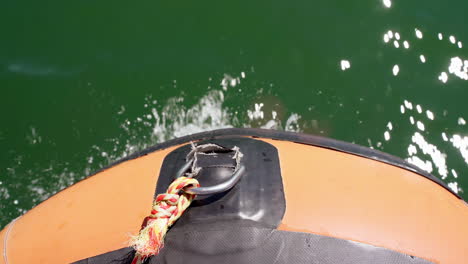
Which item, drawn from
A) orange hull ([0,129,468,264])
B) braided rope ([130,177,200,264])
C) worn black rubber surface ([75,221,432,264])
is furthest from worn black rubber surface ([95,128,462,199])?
braided rope ([130,177,200,264])

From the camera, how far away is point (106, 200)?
1864 mm

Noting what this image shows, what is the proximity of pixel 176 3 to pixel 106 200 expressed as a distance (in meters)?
2.04

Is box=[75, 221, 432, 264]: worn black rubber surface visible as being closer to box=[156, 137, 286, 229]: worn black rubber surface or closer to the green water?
box=[156, 137, 286, 229]: worn black rubber surface

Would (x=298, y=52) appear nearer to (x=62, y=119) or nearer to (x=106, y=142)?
(x=106, y=142)

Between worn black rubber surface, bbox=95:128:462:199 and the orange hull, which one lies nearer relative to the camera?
the orange hull

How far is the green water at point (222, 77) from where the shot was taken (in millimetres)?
3082

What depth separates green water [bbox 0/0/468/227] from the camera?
3.08 metres

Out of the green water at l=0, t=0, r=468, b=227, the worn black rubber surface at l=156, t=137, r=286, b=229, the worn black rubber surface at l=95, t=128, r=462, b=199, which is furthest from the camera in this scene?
the green water at l=0, t=0, r=468, b=227

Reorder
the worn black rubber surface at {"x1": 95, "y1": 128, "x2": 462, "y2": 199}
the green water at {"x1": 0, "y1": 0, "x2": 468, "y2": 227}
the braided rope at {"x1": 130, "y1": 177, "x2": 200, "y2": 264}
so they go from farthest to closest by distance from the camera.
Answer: the green water at {"x1": 0, "y1": 0, "x2": 468, "y2": 227}, the worn black rubber surface at {"x1": 95, "y1": 128, "x2": 462, "y2": 199}, the braided rope at {"x1": 130, "y1": 177, "x2": 200, "y2": 264}

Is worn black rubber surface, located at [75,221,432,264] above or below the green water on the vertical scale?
below

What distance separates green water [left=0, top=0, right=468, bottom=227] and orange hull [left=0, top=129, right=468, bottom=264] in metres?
1.07

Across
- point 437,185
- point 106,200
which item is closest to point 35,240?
point 106,200

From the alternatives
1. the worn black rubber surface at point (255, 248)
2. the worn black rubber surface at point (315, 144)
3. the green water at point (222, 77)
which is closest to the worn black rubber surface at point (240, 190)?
the worn black rubber surface at point (255, 248)

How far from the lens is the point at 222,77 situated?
328 cm
